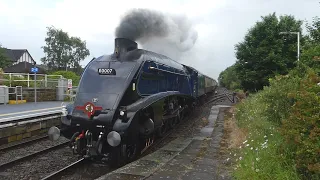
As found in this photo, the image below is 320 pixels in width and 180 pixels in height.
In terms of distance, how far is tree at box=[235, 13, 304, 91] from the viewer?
2036 cm

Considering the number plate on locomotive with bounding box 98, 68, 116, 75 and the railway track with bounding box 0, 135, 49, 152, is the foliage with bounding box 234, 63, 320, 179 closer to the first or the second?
the number plate on locomotive with bounding box 98, 68, 116, 75

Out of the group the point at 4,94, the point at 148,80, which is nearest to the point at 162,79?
the point at 148,80

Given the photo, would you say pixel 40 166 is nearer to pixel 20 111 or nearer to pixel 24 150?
pixel 24 150

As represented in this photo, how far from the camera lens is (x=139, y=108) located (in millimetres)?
7535

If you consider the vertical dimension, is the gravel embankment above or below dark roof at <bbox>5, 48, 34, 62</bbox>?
below

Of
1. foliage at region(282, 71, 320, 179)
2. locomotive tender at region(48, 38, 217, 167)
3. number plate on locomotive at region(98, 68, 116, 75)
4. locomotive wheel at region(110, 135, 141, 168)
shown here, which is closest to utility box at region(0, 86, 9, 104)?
locomotive tender at region(48, 38, 217, 167)

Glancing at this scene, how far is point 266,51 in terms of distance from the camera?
67.3ft

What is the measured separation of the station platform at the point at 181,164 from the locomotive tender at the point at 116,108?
0.64 m

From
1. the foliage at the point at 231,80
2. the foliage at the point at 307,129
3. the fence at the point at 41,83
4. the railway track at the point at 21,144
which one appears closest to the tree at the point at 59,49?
the foliage at the point at 231,80

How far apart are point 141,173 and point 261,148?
92.2 inches

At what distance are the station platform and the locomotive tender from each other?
639 mm

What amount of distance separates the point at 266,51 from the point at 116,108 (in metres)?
15.7

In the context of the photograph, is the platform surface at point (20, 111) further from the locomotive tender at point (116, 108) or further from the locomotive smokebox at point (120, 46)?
the locomotive smokebox at point (120, 46)

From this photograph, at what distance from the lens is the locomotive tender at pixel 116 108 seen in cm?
717
